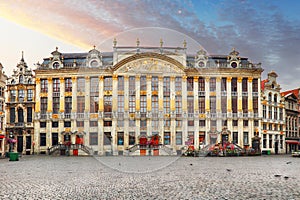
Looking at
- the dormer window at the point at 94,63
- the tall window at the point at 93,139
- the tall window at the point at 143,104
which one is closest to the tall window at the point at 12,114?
the tall window at the point at 93,139

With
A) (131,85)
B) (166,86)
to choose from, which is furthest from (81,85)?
(166,86)

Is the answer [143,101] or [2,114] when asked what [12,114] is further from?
[143,101]

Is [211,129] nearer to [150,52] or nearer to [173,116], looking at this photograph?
[173,116]

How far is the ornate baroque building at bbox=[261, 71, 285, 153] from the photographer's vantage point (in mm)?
66438

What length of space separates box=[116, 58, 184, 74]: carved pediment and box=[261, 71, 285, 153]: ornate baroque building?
52.7 feet

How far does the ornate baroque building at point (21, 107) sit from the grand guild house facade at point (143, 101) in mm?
2044

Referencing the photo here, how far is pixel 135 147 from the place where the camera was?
58.5 metres

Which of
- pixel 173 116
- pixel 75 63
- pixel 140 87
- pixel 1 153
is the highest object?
pixel 75 63

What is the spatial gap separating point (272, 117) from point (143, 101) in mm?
22697

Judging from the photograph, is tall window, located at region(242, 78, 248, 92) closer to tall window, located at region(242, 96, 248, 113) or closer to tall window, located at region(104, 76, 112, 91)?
tall window, located at region(242, 96, 248, 113)

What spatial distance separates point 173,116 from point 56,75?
19711 millimetres

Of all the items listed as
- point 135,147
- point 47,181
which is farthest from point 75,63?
point 47,181

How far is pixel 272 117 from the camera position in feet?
224

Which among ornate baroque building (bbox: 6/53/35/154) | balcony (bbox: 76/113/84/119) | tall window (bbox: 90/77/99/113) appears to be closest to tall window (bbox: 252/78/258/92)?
tall window (bbox: 90/77/99/113)
